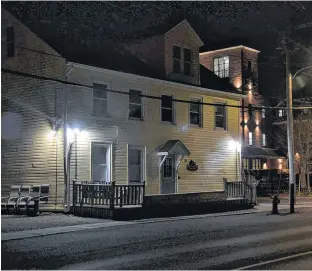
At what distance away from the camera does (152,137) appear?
23.5 meters

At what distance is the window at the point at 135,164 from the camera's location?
22750 mm

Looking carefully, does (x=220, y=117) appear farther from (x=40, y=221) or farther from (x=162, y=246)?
→ (x=162, y=246)

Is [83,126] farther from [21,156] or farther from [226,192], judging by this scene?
[226,192]

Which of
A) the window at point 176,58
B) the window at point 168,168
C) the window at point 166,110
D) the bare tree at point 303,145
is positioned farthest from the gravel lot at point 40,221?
the bare tree at point 303,145

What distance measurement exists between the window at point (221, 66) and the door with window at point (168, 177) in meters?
15.6

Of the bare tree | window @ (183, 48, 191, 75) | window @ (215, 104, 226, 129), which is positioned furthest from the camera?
the bare tree

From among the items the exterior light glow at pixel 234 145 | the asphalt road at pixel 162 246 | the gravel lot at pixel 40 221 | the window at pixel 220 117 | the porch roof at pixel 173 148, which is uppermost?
the window at pixel 220 117

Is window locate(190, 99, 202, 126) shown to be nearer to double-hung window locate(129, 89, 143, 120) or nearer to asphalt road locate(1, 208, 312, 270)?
double-hung window locate(129, 89, 143, 120)

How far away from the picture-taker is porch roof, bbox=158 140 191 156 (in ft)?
76.8

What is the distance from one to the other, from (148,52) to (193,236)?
14.2m

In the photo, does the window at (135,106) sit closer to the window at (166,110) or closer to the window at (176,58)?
the window at (166,110)

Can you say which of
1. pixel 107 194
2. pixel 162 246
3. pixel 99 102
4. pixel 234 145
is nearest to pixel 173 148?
pixel 99 102

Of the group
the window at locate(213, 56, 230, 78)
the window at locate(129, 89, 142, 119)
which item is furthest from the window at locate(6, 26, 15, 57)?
the window at locate(213, 56, 230, 78)

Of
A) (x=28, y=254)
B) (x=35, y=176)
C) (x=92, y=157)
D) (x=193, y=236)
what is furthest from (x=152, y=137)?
(x=28, y=254)
